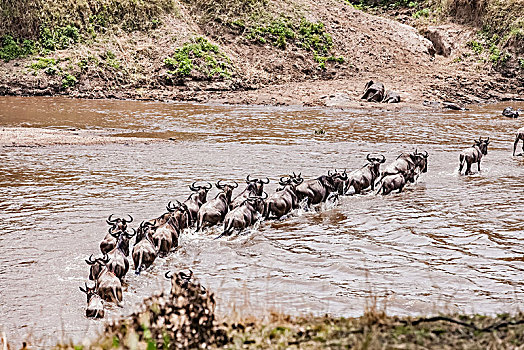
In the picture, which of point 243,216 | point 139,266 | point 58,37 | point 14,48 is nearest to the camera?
point 139,266

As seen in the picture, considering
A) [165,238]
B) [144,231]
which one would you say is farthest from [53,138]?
[165,238]

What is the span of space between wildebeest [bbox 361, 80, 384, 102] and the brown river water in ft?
29.6

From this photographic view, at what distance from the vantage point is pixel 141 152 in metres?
15.5

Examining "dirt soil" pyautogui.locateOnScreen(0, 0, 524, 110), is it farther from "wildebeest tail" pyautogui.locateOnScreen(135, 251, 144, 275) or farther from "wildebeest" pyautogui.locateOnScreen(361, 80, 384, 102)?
"wildebeest tail" pyautogui.locateOnScreen(135, 251, 144, 275)

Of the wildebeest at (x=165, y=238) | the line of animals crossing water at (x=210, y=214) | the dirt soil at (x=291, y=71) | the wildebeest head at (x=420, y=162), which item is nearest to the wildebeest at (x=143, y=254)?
the line of animals crossing water at (x=210, y=214)

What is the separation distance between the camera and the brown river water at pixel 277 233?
20.6 ft

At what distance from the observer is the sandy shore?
16281mm

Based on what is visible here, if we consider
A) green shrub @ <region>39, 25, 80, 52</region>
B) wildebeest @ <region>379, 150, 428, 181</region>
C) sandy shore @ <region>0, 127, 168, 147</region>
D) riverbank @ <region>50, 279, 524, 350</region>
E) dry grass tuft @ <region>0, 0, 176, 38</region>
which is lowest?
sandy shore @ <region>0, 127, 168, 147</region>

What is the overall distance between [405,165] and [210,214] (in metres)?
4.90

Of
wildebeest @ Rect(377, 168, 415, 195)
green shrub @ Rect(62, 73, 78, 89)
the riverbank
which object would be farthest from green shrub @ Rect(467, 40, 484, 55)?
the riverbank

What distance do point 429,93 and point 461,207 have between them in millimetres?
19455

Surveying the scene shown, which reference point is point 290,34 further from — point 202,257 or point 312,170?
point 202,257

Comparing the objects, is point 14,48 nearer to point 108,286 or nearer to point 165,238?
point 165,238

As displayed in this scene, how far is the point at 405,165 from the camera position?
11.9 m
